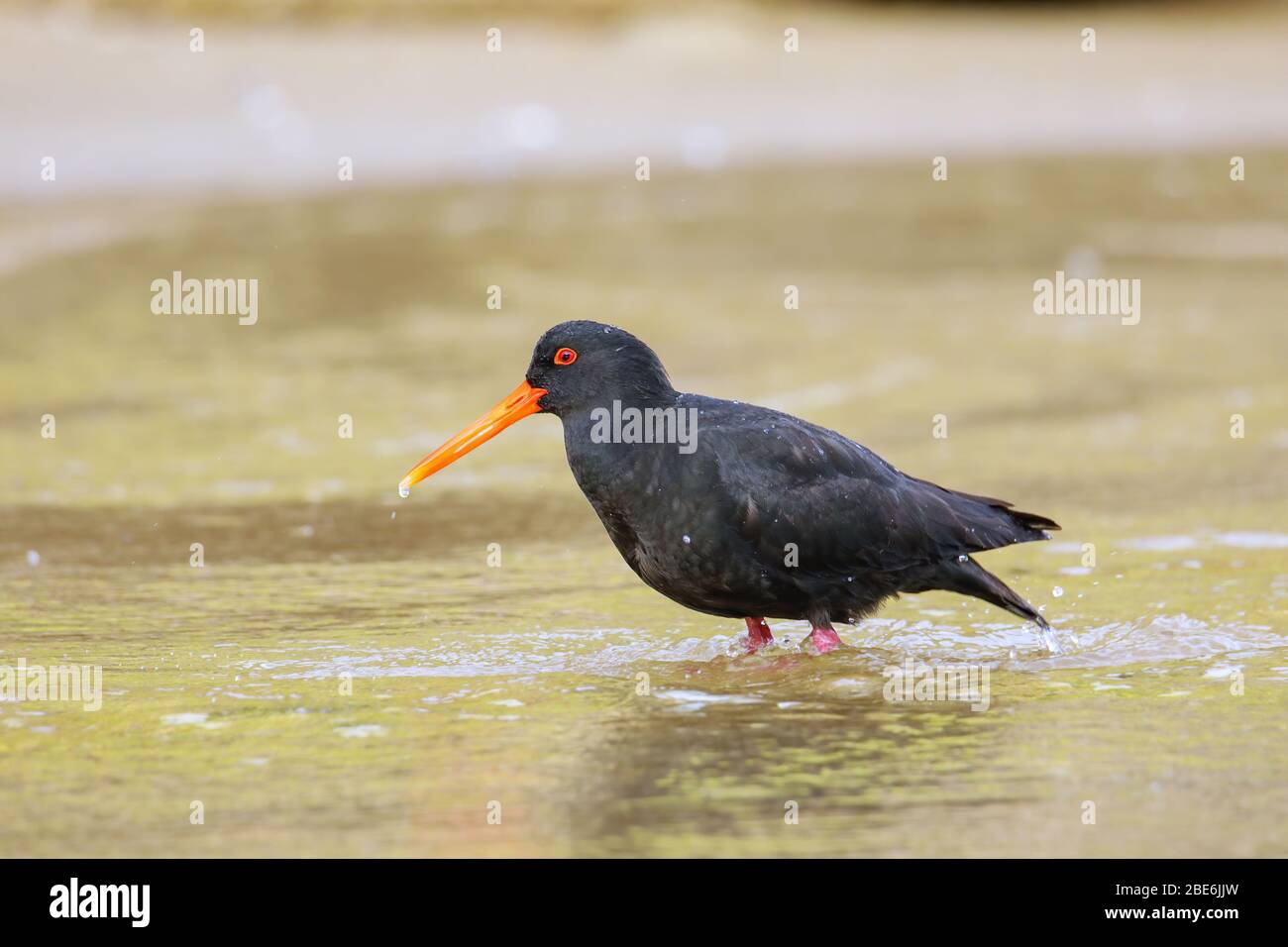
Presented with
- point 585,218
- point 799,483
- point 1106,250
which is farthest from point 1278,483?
point 585,218

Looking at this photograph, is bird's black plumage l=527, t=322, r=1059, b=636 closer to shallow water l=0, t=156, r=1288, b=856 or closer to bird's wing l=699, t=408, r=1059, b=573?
bird's wing l=699, t=408, r=1059, b=573

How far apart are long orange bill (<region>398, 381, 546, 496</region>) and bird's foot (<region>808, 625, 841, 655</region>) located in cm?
130

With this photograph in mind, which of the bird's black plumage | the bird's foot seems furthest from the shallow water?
the bird's black plumage

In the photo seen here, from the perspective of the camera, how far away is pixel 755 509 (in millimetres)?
6504

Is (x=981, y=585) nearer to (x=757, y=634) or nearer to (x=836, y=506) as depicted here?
(x=836, y=506)

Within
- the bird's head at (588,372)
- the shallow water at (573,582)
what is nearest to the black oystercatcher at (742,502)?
the bird's head at (588,372)

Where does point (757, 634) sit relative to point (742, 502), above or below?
below

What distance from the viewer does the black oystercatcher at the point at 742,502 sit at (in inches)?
253

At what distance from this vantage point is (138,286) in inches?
583

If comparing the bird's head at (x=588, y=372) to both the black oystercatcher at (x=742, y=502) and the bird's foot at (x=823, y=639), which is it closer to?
the black oystercatcher at (x=742, y=502)

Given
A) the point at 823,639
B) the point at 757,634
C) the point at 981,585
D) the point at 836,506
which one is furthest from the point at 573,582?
the point at 981,585

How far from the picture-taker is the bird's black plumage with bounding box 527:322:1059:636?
6.42 meters

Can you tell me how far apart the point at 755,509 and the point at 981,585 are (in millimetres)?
945

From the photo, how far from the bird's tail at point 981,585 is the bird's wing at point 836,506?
51 mm
